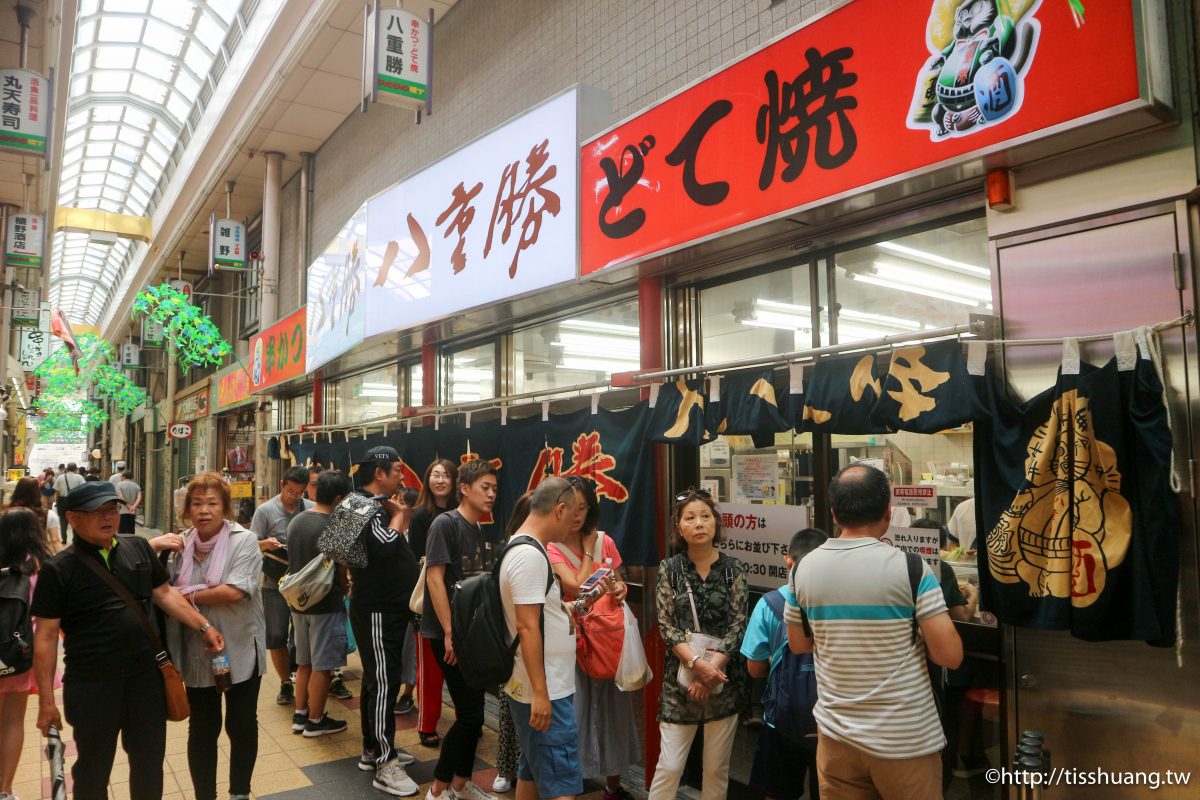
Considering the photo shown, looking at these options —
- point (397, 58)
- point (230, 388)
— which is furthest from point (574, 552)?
point (230, 388)

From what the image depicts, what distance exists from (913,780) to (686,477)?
3043 mm

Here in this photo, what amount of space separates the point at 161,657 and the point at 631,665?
9.01 ft

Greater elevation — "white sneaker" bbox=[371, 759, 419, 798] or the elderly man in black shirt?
the elderly man in black shirt

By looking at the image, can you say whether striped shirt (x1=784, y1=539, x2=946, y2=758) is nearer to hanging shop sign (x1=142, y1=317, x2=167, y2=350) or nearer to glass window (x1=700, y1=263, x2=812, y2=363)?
glass window (x1=700, y1=263, x2=812, y2=363)

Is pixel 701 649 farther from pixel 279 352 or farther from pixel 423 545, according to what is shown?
pixel 279 352

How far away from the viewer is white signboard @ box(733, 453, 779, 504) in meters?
5.25

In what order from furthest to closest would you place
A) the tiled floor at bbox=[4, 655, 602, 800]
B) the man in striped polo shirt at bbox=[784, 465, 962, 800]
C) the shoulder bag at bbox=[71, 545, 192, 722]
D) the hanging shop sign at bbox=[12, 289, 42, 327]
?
the hanging shop sign at bbox=[12, 289, 42, 327] → the tiled floor at bbox=[4, 655, 602, 800] → the shoulder bag at bbox=[71, 545, 192, 722] → the man in striped polo shirt at bbox=[784, 465, 962, 800]

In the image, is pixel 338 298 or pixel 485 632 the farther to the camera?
pixel 338 298

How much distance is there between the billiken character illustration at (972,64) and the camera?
340 cm

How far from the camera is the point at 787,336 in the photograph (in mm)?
5289

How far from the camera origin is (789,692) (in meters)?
3.94

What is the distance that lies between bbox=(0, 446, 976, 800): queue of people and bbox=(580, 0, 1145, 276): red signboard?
1809 mm

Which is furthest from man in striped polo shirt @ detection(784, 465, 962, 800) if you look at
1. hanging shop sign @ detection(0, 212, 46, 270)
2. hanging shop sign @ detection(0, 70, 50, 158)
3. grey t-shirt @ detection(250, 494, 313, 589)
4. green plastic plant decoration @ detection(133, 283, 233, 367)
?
hanging shop sign @ detection(0, 212, 46, 270)

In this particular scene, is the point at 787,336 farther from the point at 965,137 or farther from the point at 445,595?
the point at 445,595
